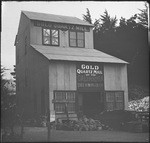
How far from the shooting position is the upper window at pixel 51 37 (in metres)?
26.0

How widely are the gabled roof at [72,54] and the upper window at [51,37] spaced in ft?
2.40

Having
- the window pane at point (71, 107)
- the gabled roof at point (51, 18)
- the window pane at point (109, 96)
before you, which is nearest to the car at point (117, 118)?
the window pane at point (71, 107)

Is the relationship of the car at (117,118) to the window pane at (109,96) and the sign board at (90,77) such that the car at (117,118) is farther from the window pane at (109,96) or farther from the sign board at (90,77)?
the sign board at (90,77)

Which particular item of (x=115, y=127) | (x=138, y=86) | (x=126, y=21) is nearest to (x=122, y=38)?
(x=126, y=21)

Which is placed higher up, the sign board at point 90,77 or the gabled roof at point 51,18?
the gabled roof at point 51,18

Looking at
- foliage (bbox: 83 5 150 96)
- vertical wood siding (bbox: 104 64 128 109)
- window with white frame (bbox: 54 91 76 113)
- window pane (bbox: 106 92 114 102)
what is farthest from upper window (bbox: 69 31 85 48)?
window with white frame (bbox: 54 91 76 113)

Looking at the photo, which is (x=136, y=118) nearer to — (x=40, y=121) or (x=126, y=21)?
(x=40, y=121)

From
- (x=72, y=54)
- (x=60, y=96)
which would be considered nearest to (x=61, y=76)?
(x=60, y=96)

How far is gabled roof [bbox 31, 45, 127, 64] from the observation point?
74.4 ft

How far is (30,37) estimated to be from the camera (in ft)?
84.5

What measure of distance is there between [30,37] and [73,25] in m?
4.11

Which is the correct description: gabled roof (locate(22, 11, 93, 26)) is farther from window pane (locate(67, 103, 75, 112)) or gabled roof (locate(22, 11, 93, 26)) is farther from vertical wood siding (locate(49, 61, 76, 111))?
window pane (locate(67, 103, 75, 112))

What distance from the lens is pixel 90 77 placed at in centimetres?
2341

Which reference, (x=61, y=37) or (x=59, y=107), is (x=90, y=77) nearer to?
(x=59, y=107)
